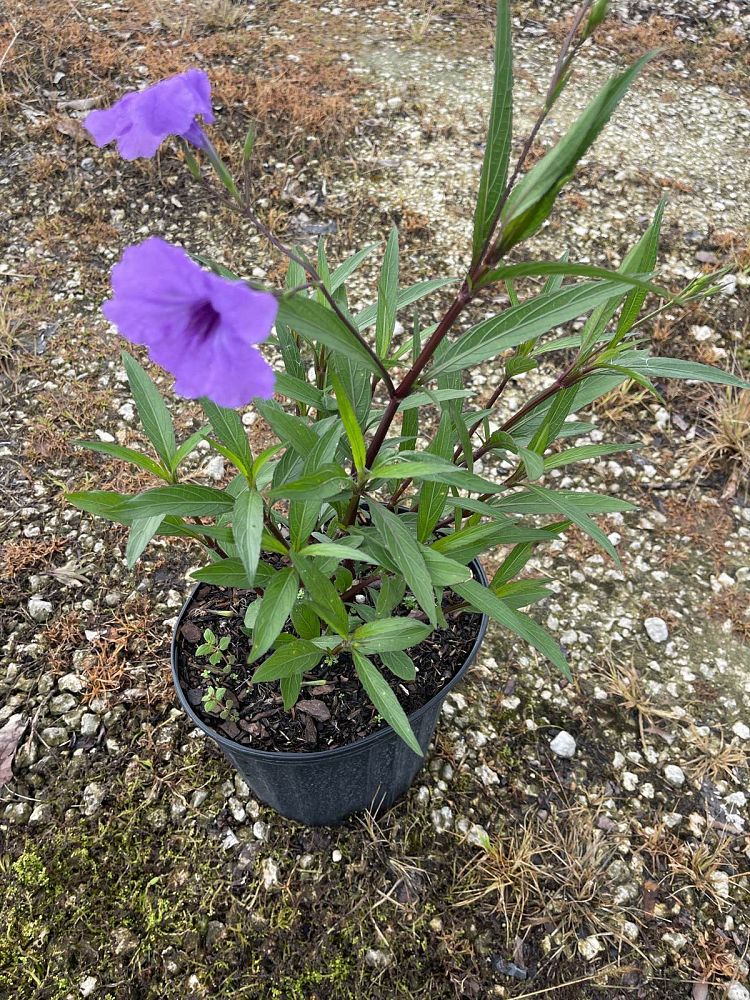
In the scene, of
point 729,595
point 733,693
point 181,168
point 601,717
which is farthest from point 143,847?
point 181,168

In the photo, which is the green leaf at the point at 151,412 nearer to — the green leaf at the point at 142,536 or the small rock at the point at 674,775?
the green leaf at the point at 142,536

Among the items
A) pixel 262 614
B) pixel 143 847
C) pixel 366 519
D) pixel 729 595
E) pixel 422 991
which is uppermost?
pixel 262 614

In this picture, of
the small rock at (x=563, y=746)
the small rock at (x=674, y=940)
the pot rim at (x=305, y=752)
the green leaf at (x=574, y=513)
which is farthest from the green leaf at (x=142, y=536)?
the small rock at (x=674, y=940)

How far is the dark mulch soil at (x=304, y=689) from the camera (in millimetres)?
1593

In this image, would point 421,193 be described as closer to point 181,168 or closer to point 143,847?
point 181,168

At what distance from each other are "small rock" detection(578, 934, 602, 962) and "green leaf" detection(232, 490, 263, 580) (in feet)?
4.81

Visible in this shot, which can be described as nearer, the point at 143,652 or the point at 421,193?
the point at 143,652

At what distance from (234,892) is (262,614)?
1064 millimetres

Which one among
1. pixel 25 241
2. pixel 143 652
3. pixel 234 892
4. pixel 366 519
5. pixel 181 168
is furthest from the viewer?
pixel 181 168

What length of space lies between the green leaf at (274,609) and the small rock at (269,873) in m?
0.97

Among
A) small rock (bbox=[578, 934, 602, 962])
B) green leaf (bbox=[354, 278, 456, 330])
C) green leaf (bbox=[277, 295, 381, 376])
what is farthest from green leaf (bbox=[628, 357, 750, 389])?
small rock (bbox=[578, 934, 602, 962])

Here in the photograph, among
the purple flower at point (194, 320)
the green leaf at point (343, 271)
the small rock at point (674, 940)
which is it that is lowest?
the small rock at point (674, 940)

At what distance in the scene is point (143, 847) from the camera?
1880 millimetres

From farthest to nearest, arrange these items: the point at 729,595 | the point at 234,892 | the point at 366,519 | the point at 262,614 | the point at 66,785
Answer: the point at 729,595, the point at 66,785, the point at 234,892, the point at 366,519, the point at 262,614
